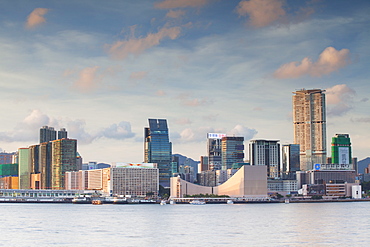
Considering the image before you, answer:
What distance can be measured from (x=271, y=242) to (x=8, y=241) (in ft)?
75.6

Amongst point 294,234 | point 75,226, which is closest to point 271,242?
point 294,234

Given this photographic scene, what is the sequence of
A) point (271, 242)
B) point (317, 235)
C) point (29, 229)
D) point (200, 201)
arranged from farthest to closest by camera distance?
point (200, 201)
point (29, 229)
point (317, 235)
point (271, 242)

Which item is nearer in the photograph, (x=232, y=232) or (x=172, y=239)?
(x=172, y=239)

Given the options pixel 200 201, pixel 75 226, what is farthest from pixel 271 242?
pixel 200 201

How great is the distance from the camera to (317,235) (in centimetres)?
6353

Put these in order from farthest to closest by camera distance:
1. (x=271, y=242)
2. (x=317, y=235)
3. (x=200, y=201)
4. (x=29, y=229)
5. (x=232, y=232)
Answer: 1. (x=200, y=201)
2. (x=29, y=229)
3. (x=232, y=232)
4. (x=317, y=235)
5. (x=271, y=242)

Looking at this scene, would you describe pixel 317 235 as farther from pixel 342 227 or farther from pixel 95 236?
pixel 95 236

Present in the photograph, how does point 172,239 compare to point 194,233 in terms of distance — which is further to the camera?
point 194,233

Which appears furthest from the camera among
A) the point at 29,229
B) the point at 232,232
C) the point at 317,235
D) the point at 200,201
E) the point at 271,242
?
the point at 200,201

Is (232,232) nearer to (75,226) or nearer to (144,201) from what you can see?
(75,226)

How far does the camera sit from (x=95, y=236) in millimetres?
63906

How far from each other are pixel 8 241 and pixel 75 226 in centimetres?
1897

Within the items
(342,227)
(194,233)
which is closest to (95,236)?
(194,233)

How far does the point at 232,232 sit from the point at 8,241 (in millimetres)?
22131
